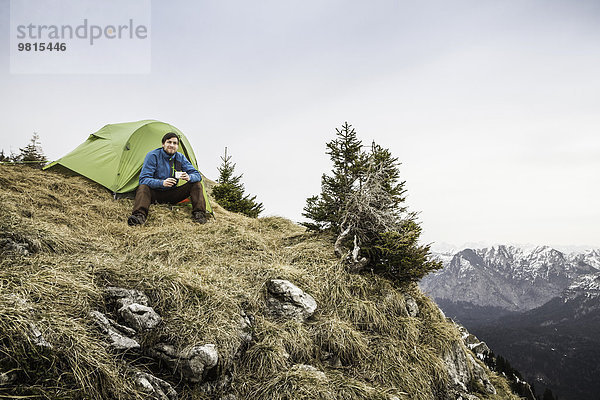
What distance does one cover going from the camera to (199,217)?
8.34 m

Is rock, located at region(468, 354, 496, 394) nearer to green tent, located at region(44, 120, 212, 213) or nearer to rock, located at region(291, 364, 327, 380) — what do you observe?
rock, located at region(291, 364, 327, 380)

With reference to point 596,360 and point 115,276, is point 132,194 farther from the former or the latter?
point 596,360

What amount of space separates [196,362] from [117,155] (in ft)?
26.1

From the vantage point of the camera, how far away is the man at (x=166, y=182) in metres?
7.46

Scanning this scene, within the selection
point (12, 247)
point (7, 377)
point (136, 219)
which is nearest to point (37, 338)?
point (7, 377)

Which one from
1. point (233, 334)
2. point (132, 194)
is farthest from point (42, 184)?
point (233, 334)

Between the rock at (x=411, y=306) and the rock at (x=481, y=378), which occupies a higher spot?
the rock at (x=411, y=306)

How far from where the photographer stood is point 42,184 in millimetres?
7625

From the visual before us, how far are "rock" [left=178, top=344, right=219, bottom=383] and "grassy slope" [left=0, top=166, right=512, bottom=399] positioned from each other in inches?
4.8

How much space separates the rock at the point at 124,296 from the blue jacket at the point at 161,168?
4.41 m

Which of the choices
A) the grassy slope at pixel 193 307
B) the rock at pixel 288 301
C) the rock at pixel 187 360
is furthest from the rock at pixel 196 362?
the rock at pixel 288 301

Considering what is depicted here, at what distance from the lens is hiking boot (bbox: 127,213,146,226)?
710 centimetres

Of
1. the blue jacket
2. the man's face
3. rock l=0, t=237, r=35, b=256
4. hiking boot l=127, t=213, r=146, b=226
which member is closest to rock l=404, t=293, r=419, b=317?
the blue jacket

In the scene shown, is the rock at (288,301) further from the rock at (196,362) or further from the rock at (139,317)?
the rock at (139,317)
